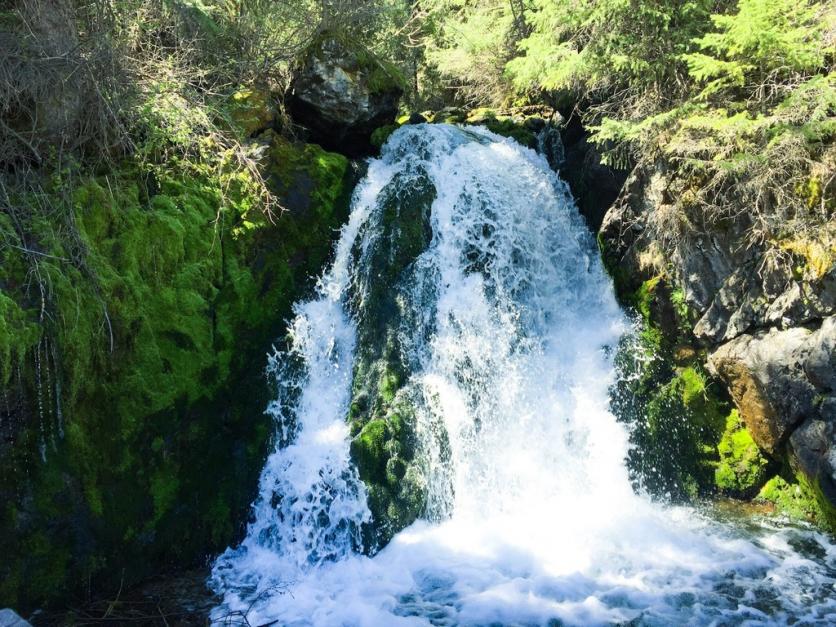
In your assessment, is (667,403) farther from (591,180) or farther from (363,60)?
(363,60)

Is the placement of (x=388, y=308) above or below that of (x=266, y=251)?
below

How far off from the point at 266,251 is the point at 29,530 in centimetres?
359

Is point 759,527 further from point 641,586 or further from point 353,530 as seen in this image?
point 353,530

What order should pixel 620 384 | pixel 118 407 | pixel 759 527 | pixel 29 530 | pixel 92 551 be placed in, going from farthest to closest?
pixel 620 384 < pixel 759 527 < pixel 118 407 < pixel 92 551 < pixel 29 530

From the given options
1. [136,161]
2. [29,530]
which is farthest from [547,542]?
[136,161]

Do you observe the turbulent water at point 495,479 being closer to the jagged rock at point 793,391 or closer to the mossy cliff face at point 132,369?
the mossy cliff face at point 132,369

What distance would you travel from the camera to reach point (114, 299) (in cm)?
553

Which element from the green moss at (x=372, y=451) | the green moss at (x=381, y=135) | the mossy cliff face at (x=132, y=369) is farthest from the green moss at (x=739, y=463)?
→ the green moss at (x=381, y=135)

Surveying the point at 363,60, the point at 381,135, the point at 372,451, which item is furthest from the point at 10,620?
the point at 363,60

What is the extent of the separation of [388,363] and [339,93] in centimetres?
473

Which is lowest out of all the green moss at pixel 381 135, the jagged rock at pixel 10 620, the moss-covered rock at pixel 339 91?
the jagged rock at pixel 10 620

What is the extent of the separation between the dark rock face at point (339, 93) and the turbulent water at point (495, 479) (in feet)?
3.58

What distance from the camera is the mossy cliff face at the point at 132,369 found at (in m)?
4.85

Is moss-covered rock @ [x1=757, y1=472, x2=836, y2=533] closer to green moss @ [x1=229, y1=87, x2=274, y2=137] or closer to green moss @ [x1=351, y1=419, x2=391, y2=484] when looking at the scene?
green moss @ [x1=351, y1=419, x2=391, y2=484]
